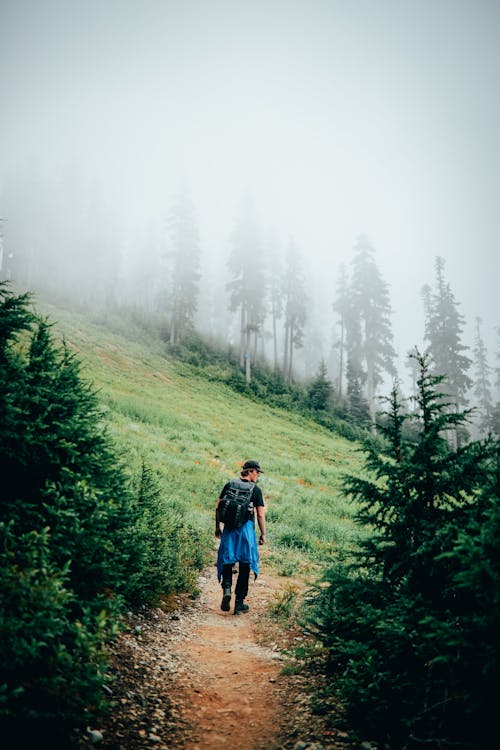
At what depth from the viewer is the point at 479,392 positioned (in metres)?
55.6

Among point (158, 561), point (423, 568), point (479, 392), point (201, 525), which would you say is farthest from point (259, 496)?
point (479, 392)

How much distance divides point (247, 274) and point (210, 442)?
2733 cm

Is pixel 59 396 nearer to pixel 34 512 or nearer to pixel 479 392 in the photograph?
pixel 34 512

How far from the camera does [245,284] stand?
42.5 metres

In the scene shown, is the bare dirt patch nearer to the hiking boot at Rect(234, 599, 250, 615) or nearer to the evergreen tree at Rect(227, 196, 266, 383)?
the hiking boot at Rect(234, 599, 250, 615)

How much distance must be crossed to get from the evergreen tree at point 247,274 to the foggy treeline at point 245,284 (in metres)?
0.12

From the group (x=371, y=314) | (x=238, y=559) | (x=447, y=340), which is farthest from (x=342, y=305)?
(x=238, y=559)

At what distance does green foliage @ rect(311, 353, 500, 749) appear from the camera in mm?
2418

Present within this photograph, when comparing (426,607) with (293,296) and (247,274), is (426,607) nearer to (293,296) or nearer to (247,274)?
(247,274)

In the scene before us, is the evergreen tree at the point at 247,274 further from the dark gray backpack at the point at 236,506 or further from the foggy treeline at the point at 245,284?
the dark gray backpack at the point at 236,506

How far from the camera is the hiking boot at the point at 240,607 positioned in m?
6.25

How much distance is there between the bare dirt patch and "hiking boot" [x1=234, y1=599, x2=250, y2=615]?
15.2 inches

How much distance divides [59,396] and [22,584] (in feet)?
5.95

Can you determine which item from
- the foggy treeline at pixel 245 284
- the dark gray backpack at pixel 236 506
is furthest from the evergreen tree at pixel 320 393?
the dark gray backpack at pixel 236 506
